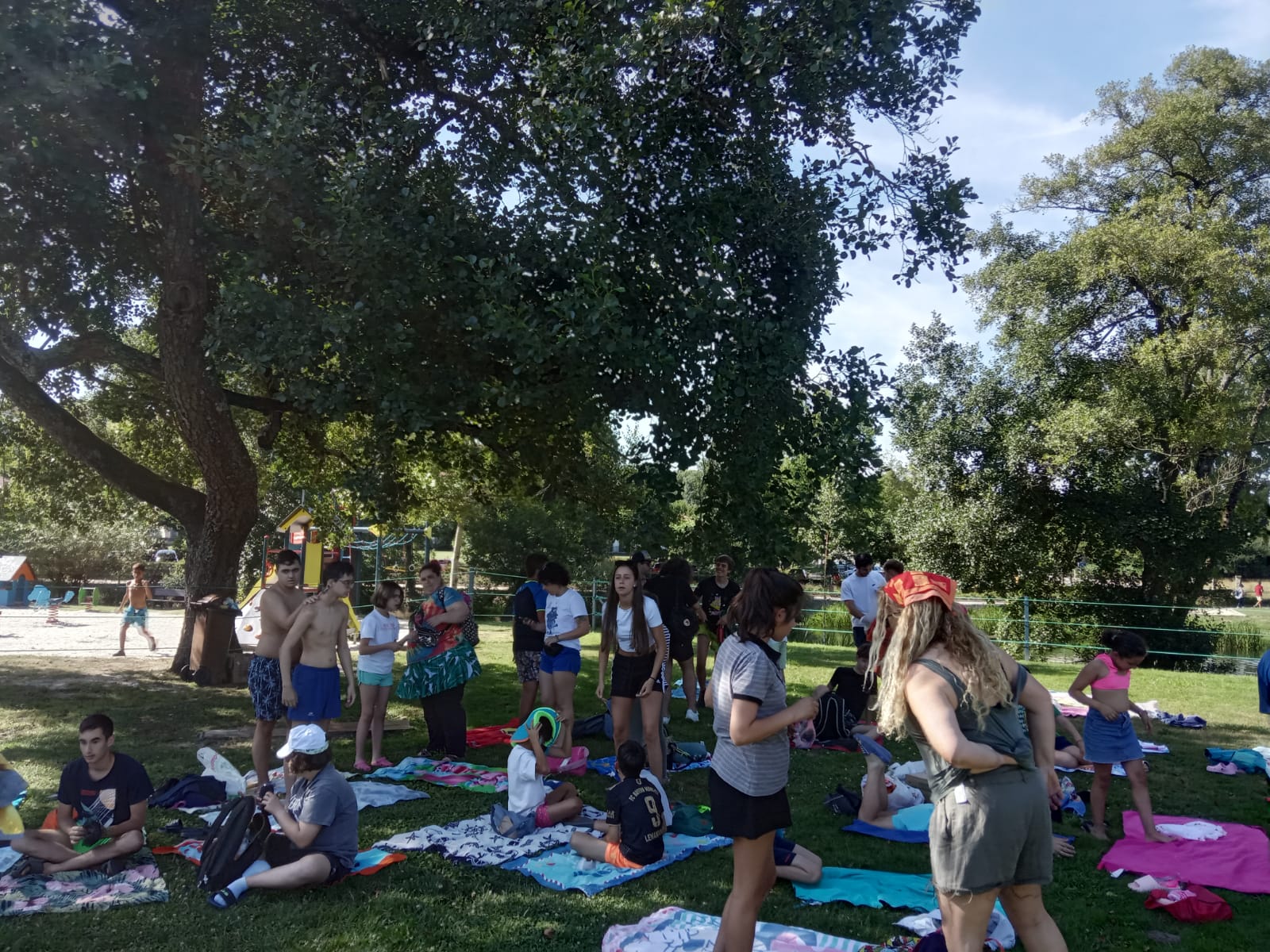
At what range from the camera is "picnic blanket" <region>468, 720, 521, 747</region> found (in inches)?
339

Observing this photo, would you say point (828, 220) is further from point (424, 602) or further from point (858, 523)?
point (858, 523)

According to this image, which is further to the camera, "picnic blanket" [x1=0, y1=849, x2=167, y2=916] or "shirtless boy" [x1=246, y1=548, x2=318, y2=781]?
"shirtless boy" [x1=246, y1=548, x2=318, y2=781]

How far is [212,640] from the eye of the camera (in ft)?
38.7

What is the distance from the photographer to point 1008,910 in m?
2.98

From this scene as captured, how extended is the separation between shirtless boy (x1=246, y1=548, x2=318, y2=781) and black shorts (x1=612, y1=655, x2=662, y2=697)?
2.31m

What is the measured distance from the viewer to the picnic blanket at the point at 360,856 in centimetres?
502

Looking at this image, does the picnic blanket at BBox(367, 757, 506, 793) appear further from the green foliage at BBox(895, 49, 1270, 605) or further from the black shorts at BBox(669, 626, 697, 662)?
the green foliage at BBox(895, 49, 1270, 605)

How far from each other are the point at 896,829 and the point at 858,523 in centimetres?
2480

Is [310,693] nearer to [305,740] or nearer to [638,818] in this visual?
[305,740]

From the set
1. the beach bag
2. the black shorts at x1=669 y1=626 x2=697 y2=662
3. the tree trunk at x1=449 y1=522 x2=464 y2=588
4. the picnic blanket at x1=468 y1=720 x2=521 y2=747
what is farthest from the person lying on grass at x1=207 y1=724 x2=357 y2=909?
the tree trunk at x1=449 y1=522 x2=464 y2=588

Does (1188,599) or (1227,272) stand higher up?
(1227,272)

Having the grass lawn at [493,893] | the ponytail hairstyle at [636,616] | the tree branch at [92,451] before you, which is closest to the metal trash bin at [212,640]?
the tree branch at [92,451]

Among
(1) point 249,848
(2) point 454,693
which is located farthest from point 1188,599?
(1) point 249,848

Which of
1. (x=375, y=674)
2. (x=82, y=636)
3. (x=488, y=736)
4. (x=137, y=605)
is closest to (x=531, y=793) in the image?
(x=375, y=674)
